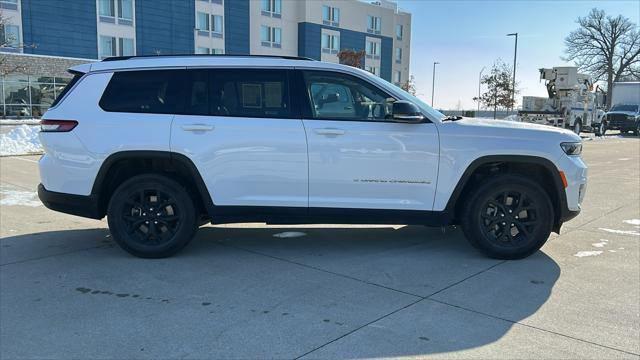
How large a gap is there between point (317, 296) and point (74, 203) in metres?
2.68

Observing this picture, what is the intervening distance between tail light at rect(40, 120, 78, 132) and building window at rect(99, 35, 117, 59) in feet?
118

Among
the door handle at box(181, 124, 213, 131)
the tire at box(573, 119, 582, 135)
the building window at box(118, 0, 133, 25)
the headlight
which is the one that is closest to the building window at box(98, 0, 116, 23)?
the building window at box(118, 0, 133, 25)

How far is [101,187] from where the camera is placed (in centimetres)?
518

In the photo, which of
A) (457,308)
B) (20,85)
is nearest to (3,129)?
(20,85)

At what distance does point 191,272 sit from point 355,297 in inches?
63.8

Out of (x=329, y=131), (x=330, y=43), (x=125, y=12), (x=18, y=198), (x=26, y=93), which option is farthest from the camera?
(x=330, y=43)

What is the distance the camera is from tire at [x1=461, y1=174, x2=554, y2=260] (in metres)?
5.12

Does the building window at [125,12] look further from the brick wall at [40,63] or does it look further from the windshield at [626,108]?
the windshield at [626,108]

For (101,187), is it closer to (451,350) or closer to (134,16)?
(451,350)

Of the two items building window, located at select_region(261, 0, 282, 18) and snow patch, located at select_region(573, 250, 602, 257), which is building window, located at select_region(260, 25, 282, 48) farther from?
snow patch, located at select_region(573, 250, 602, 257)

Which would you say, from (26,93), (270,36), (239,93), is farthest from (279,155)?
(270,36)

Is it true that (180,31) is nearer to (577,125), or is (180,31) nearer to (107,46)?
(107,46)

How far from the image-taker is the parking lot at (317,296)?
3.45m

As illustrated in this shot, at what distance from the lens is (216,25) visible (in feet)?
146
